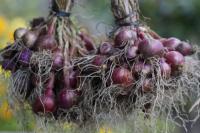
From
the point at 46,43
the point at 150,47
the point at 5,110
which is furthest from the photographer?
the point at 5,110

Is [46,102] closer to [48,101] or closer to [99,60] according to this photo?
[48,101]

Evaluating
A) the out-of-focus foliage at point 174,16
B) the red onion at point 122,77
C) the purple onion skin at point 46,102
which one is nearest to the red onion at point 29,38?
the purple onion skin at point 46,102

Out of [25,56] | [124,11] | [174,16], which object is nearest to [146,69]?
[124,11]

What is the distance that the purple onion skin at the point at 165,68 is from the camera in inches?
37.8

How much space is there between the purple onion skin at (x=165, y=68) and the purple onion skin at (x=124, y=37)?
0.07 m

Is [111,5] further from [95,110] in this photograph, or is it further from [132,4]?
[95,110]

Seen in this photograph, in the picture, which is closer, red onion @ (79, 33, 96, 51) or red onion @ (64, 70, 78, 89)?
red onion @ (64, 70, 78, 89)

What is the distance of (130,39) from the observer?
967mm

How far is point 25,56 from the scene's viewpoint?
41.4 inches

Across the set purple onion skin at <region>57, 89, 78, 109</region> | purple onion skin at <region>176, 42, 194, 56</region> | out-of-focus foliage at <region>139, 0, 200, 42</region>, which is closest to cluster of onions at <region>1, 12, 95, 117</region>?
purple onion skin at <region>57, 89, 78, 109</region>

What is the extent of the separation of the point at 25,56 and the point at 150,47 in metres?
0.28

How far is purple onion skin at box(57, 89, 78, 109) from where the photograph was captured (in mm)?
999

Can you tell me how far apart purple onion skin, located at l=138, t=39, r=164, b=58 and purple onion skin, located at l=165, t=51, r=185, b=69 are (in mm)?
26

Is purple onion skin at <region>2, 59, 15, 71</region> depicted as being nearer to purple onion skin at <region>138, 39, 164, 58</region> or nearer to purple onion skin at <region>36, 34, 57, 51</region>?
purple onion skin at <region>36, 34, 57, 51</region>
